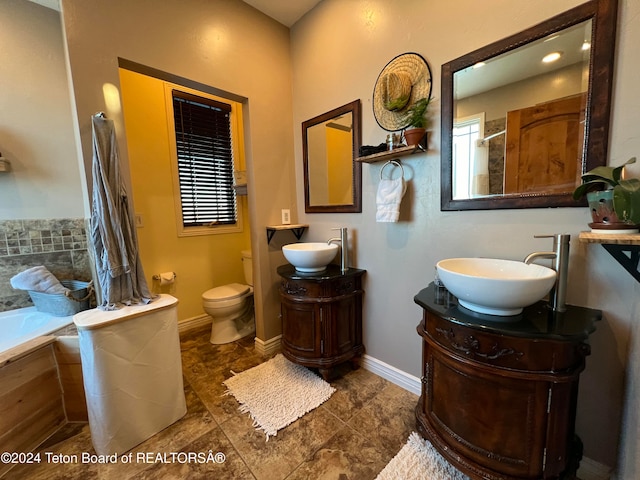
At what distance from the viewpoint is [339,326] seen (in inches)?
69.1

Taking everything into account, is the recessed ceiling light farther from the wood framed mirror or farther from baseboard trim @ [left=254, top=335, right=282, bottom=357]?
baseboard trim @ [left=254, top=335, right=282, bottom=357]

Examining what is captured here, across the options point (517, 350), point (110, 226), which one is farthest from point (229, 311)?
point (517, 350)

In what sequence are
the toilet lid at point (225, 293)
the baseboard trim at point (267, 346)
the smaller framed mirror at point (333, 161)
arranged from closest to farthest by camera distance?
the smaller framed mirror at point (333, 161)
the baseboard trim at point (267, 346)
the toilet lid at point (225, 293)

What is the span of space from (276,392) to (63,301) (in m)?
1.58

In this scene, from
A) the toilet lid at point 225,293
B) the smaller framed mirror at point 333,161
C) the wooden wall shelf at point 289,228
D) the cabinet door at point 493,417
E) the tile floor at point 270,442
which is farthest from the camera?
the toilet lid at point 225,293

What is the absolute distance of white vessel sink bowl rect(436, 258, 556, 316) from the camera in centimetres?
87

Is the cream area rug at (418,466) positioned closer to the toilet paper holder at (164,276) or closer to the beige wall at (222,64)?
the beige wall at (222,64)

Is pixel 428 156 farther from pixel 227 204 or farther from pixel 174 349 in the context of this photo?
pixel 227 204

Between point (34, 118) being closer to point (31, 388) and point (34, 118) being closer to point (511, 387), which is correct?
point (31, 388)

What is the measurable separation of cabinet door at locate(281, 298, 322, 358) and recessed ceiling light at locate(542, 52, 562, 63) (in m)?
1.71

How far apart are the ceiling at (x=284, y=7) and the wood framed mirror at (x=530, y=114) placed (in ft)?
4.32

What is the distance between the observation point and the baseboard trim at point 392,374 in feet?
5.45

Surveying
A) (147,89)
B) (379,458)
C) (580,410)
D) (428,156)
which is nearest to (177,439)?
(379,458)

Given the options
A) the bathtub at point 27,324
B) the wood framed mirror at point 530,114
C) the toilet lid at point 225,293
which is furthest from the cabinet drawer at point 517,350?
the bathtub at point 27,324
